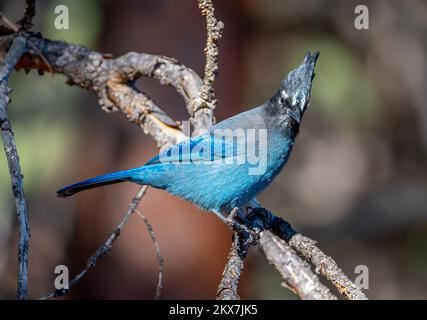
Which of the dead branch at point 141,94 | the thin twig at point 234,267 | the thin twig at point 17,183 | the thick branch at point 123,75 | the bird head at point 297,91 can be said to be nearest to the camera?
the thin twig at point 17,183

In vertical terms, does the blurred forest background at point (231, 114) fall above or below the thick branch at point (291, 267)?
above

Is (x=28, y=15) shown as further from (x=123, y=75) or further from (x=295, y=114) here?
(x=295, y=114)

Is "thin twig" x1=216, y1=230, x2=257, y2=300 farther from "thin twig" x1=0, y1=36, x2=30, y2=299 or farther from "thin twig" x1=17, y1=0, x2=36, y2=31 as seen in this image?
"thin twig" x1=17, y1=0, x2=36, y2=31

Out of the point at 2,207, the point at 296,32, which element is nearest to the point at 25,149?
the point at 2,207

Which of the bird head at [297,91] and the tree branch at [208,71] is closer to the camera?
the tree branch at [208,71]

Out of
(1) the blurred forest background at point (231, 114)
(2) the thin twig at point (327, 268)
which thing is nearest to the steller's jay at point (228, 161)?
(2) the thin twig at point (327, 268)

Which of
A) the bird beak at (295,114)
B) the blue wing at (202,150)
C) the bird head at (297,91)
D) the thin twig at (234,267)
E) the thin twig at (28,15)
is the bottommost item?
the thin twig at (234,267)

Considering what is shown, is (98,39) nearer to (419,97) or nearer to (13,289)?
(13,289)

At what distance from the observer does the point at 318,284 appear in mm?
3658

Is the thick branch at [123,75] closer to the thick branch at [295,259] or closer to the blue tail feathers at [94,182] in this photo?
the thick branch at [295,259]

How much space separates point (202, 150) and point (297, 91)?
2.16 feet

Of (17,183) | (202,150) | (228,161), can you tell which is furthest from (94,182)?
(17,183)

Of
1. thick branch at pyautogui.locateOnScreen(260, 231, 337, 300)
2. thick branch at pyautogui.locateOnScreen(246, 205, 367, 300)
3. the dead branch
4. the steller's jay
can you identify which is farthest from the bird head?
thick branch at pyautogui.locateOnScreen(260, 231, 337, 300)

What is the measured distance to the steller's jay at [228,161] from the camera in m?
3.80
